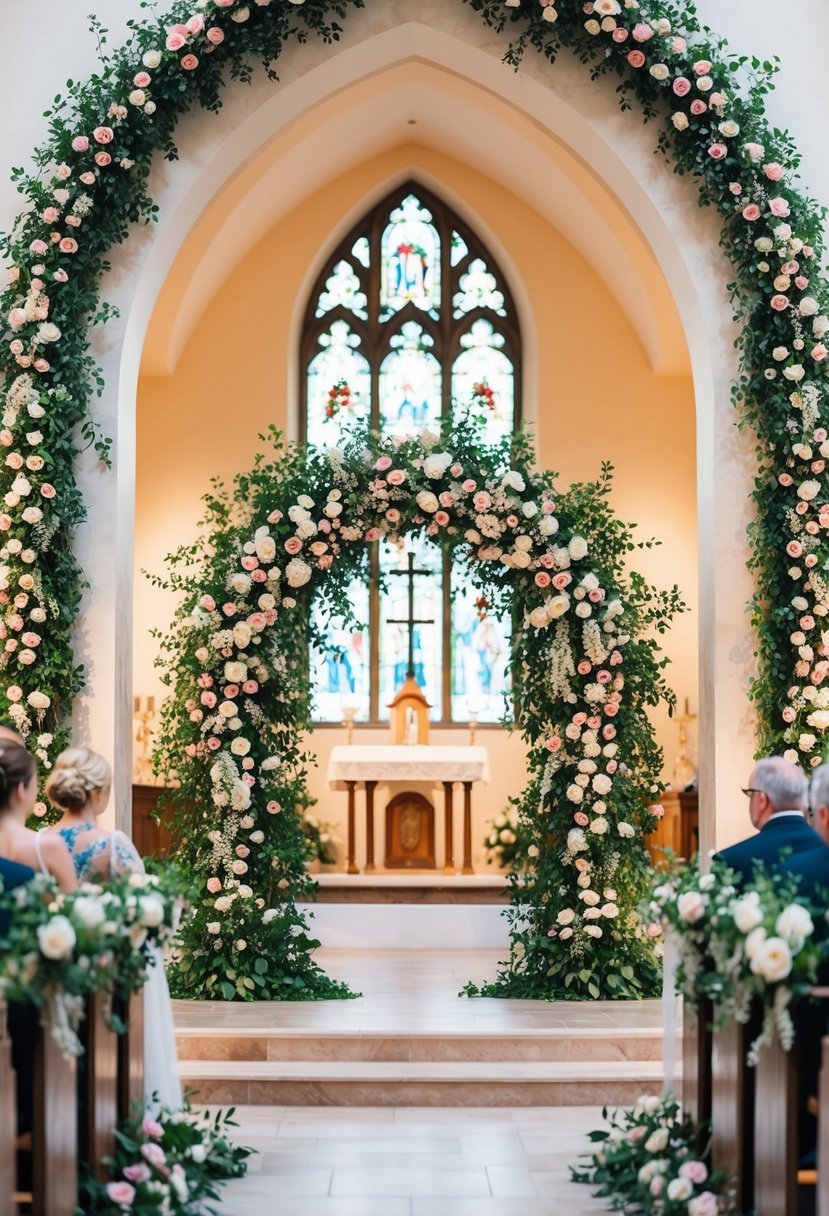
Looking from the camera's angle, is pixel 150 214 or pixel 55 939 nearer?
pixel 55 939

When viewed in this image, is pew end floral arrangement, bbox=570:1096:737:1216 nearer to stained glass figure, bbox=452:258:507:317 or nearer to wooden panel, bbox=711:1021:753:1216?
wooden panel, bbox=711:1021:753:1216

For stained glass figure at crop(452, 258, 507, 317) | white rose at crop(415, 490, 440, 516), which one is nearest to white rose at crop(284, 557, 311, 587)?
white rose at crop(415, 490, 440, 516)

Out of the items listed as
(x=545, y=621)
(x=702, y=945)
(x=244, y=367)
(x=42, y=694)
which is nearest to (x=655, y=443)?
(x=244, y=367)

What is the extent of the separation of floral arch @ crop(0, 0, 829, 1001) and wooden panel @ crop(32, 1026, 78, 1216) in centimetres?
346

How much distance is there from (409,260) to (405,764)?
525 centimetres

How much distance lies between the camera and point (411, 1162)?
596cm

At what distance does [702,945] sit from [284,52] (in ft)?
18.2

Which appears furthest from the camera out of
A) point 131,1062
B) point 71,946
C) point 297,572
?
point 297,572

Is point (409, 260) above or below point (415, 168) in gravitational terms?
below

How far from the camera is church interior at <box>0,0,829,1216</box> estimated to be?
15.4 ft

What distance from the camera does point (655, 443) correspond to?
572 inches

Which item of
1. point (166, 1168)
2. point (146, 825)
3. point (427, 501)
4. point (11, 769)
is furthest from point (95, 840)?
point (146, 825)

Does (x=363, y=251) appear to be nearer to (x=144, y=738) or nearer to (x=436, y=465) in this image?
(x=144, y=738)

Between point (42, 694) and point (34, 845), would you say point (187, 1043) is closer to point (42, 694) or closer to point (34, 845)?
point (42, 694)
